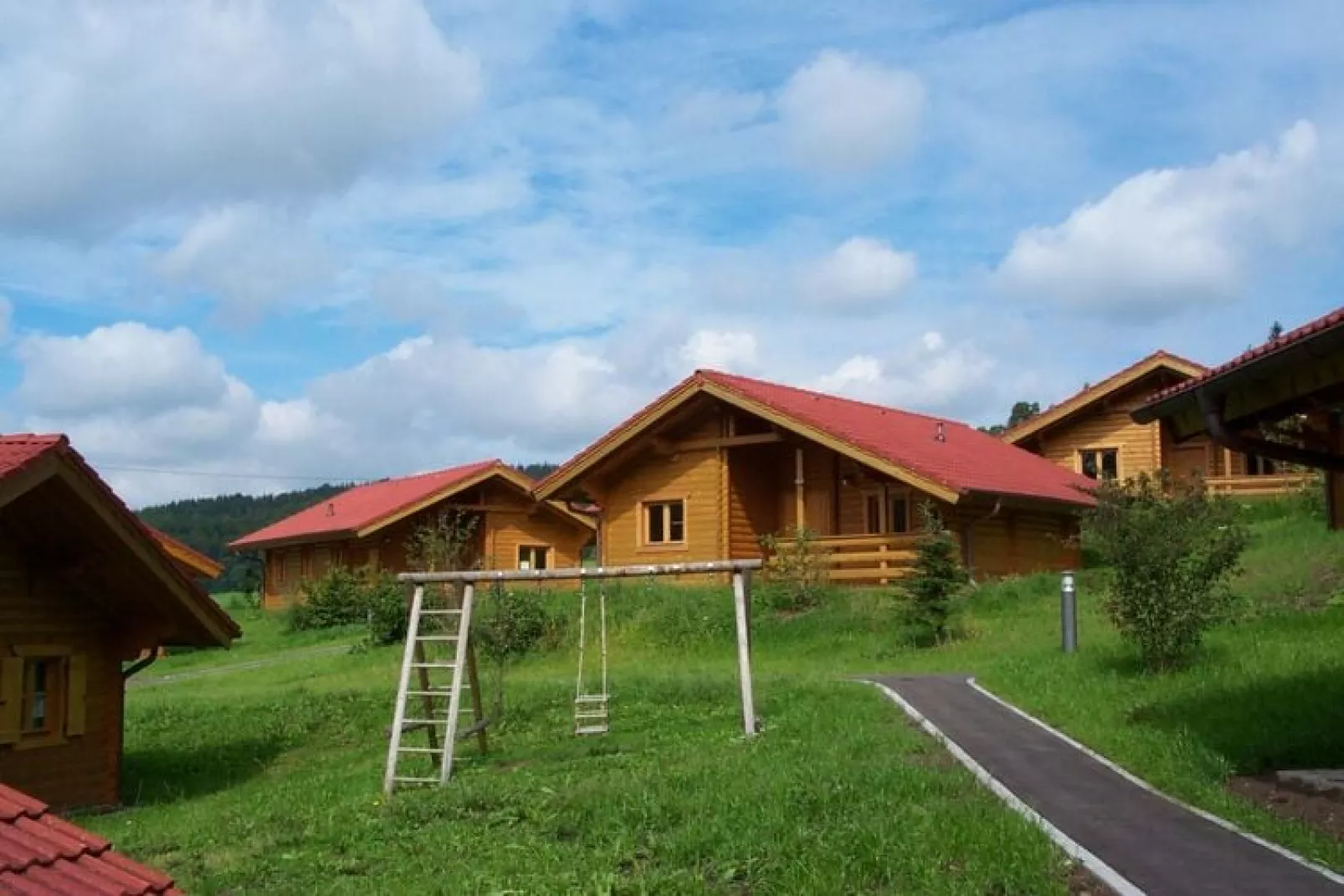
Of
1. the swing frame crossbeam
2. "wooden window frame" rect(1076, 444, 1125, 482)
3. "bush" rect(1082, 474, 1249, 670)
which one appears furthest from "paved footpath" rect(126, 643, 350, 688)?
"wooden window frame" rect(1076, 444, 1125, 482)

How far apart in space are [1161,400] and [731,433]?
2134 centimetres

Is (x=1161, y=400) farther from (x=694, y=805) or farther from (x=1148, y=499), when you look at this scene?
(x=1148, y=499)

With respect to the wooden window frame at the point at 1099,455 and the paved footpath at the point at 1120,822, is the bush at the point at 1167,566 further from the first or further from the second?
the wooden window frame at the point at 1099,455

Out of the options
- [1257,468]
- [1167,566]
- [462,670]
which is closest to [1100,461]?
[1257,468]

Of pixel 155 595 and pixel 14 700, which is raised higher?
pixel 155 595

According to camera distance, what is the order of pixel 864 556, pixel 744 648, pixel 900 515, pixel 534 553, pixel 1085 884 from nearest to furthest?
pixel 1085 884, pixel 744 648, pixel 864 556, pixel 900 515, pixel 534 553

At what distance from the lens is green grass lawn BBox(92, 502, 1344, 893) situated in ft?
27.8

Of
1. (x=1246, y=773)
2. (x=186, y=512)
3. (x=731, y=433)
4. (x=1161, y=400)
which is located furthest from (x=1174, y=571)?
(x=186, y=512)

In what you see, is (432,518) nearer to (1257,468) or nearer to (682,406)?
(682,406)

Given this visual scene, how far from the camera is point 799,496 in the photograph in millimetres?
30266

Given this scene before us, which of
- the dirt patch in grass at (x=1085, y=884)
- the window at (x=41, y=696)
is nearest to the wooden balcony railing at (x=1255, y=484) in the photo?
the window at (x=41, y=696)

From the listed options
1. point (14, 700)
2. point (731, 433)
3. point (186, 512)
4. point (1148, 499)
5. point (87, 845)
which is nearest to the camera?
point (87, 845)

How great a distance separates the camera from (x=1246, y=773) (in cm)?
1080

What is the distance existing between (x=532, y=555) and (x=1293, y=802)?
36.1 metres
